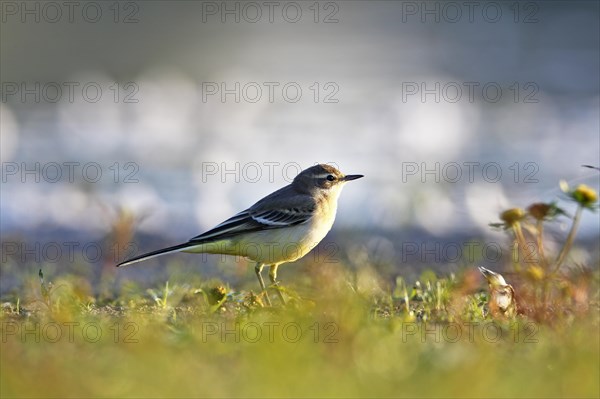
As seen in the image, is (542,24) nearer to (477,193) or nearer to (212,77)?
(212,77)

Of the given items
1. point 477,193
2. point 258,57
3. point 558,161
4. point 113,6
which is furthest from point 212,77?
point 477,193

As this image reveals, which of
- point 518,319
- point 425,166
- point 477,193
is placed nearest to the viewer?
point 518,319

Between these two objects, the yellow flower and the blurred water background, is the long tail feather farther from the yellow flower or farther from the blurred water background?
the yellow flower

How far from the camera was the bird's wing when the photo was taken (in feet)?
28.3

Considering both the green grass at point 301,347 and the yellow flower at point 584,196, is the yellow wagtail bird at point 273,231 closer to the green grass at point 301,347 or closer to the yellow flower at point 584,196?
the green grass at point 301,347

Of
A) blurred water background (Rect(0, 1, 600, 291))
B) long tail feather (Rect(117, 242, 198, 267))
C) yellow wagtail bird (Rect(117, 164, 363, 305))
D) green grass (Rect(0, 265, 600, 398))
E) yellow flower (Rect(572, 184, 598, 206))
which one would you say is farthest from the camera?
blurred water background (Rect(0, 1, 600, 291))

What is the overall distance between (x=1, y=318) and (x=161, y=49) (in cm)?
1728

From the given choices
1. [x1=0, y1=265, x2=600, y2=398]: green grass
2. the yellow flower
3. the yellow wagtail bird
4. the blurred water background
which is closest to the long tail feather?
the yellow wagtail bird

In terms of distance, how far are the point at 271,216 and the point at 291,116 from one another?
10290mm

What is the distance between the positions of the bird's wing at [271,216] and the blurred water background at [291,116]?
1.37 meters

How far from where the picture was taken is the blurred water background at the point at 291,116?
12.6 m

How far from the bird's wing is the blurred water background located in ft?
4.49

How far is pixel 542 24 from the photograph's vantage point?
89.7ft

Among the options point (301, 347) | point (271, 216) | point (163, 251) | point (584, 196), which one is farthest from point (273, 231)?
point (301, 347)
